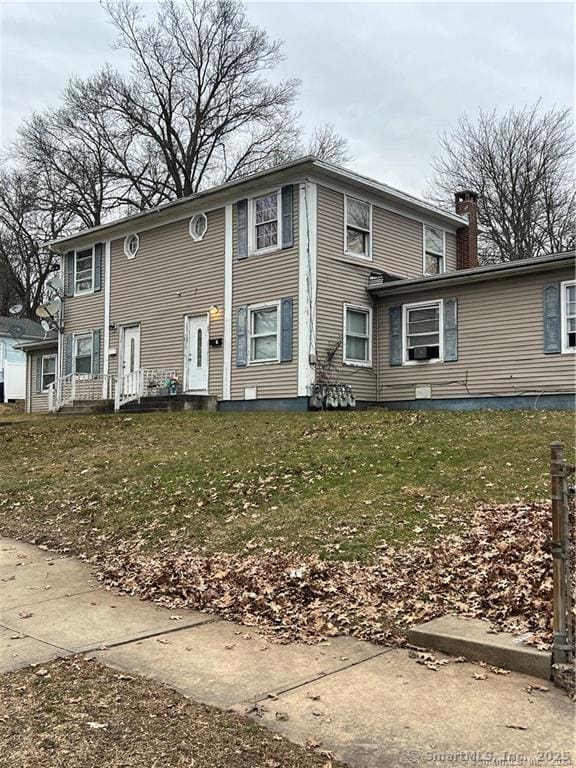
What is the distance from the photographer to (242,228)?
17.4 metres

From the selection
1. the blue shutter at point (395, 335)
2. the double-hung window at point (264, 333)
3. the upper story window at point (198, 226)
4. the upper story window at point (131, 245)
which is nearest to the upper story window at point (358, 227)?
the blue shutter at point (395, 335)

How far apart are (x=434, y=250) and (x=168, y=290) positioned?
7.49 meters

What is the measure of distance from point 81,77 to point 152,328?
18053 millimetres

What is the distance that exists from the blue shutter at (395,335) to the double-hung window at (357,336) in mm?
524

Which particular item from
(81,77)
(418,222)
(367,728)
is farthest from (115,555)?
(81,77)

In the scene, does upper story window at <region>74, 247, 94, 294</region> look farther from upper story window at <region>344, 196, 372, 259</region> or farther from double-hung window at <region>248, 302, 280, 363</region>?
upper story window at <region>344, 196, 372, 259</region>

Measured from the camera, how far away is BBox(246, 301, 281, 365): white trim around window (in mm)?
16625

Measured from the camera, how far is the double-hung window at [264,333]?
54.9 feet

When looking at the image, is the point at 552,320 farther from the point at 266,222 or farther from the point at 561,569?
the point at 561,569

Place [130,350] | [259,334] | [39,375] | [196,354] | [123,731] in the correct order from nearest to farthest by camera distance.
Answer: [123,731]
[259,334]
[196,354]
[130,350]
[39,375]

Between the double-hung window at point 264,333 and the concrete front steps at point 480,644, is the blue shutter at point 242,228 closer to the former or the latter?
the double-hung window at point 264,333

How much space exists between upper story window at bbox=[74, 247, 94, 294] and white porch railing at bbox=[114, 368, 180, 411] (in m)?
4.18

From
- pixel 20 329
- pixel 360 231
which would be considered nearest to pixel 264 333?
pixel 360 231

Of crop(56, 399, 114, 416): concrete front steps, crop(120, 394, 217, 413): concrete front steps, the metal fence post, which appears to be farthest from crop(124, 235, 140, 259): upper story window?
the metal fence post
